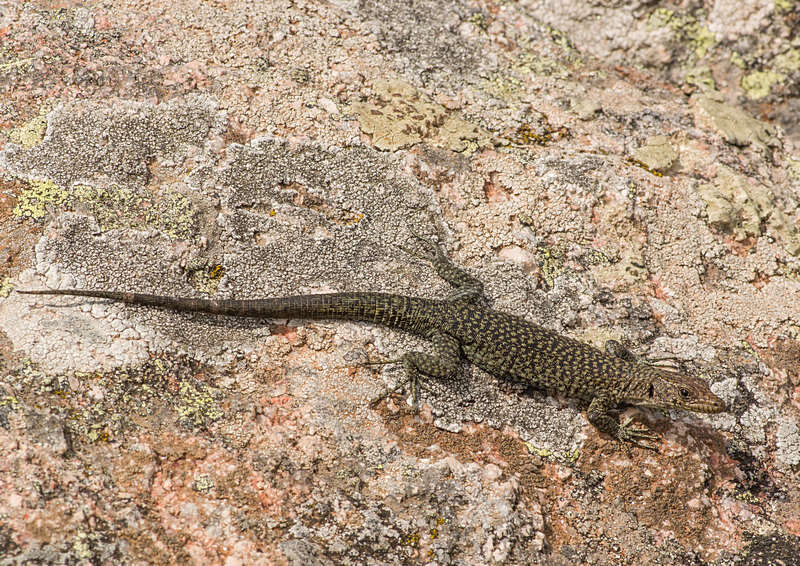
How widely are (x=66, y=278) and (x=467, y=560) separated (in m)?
3.14

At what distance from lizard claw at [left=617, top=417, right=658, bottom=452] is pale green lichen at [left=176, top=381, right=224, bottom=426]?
2.75 metres

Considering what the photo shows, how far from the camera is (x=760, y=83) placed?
7.08 meters

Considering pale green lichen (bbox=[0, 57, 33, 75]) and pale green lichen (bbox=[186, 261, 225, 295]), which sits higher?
pale green lichen (bbox=[0, 57, 33, 75])

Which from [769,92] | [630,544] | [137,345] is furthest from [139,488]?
[769,92]

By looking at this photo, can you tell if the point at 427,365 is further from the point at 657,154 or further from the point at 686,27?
the point at 686,27

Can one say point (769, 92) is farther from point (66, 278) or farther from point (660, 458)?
point (66, 278)

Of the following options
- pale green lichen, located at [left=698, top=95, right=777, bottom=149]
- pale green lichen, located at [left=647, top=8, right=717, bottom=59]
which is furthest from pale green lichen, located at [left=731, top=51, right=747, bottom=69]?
pale green lichen, located at [left=698, top=95, right=777, bottom=149]

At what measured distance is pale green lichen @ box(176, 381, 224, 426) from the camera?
4.06 meters

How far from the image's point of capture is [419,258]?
17.3ft

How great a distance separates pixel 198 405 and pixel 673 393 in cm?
329

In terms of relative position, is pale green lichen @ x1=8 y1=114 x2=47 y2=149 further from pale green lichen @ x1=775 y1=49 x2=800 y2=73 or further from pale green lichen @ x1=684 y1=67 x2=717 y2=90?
pale green lichen @ x1=775 y1=49 x2=800 y2=73

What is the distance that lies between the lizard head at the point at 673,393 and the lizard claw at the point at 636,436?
22 cm

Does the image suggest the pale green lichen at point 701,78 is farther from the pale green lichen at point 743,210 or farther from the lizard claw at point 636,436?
the lizard claw at point 636,436

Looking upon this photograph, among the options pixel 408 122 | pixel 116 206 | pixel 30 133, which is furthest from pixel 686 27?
pixel 30 133
